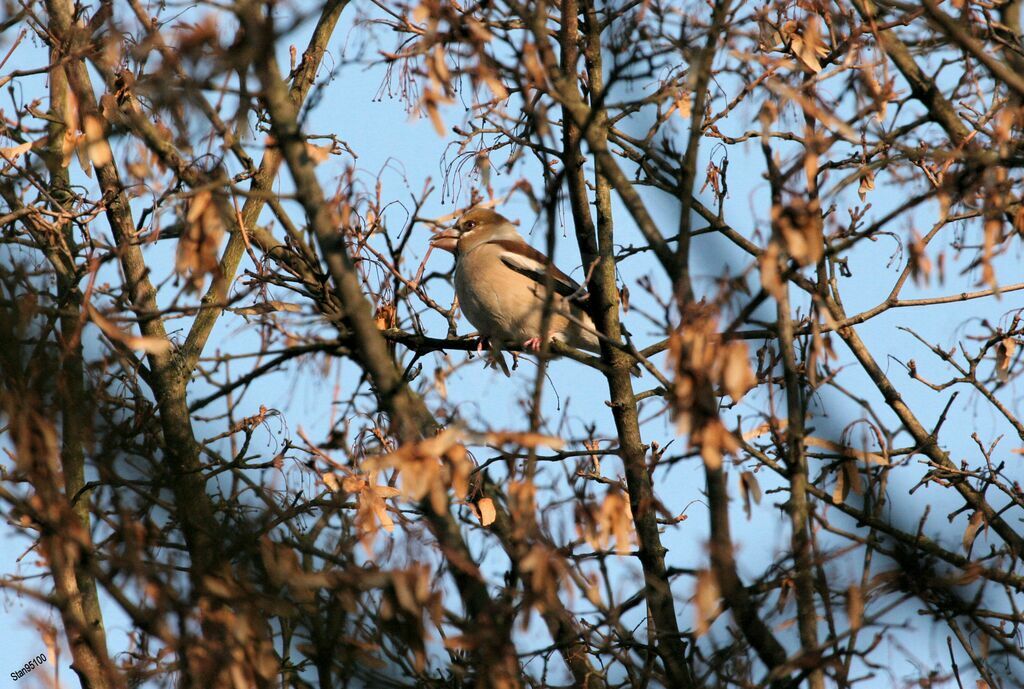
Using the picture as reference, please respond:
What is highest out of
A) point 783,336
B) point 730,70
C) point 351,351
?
point 730,70

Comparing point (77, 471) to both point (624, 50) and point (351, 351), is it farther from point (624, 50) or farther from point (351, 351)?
point (624, 50)

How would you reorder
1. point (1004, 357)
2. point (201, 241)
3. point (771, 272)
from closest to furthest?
1. point (771, 272)
2. point (201, 241)
3. point (1004, 357)

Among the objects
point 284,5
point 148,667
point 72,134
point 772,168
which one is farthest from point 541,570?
point 72,134

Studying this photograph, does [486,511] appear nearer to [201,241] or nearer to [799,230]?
[201,241]

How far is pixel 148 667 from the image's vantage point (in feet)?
16.2

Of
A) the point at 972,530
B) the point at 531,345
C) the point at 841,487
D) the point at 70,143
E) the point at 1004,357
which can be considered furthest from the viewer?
the point at 531,345

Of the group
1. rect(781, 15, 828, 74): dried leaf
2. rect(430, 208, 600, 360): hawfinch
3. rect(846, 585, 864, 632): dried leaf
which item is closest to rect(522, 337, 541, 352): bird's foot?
rect(430, 208, 600, 360): hawfinch

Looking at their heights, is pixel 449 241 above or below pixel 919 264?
above

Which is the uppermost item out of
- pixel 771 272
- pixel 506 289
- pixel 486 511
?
pixel 506 289

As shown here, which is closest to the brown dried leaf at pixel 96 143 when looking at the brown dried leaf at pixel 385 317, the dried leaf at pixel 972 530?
the brown dried leaf at pixel 385 317

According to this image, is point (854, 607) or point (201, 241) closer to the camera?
point (854, 607)

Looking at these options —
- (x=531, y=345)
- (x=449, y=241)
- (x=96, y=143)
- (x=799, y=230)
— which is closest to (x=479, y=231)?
(x=449, y=241)

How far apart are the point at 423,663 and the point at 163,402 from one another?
388cm

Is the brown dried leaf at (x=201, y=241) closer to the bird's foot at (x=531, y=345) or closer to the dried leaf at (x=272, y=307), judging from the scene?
A: the dried leaf at (x=272, y=307)
